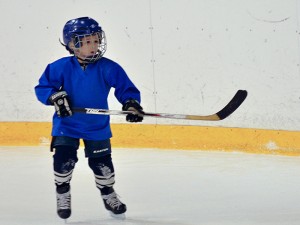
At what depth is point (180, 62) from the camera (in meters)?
5.64

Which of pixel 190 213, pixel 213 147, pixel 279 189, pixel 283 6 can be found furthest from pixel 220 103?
pixel 190 213


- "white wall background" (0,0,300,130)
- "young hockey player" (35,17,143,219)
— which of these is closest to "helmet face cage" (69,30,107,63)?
"young hockey player" (35,17,143,219)

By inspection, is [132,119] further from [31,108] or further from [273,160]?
[31,108]

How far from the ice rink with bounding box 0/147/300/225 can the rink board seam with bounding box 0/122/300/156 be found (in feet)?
0.29

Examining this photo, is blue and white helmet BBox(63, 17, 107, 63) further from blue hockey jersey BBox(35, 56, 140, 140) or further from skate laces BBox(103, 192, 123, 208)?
skate laces BBox(103, 192, 123, 208)

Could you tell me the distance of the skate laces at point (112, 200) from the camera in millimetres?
3695

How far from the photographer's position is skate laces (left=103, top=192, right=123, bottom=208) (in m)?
3.70

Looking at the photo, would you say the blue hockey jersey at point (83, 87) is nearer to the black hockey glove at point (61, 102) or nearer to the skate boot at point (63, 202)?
the black hockey glove at point (61, 102)

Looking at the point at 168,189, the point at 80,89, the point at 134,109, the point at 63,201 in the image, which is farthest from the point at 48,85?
the point at 168,189

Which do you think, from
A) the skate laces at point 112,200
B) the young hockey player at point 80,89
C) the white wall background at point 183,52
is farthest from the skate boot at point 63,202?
the white wall background at point 183,52

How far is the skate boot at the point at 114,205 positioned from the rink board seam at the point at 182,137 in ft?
5.88

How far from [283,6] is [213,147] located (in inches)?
39.1

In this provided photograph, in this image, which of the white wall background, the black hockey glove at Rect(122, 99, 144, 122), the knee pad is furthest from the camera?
the white wall background

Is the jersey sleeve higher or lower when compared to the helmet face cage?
lower
